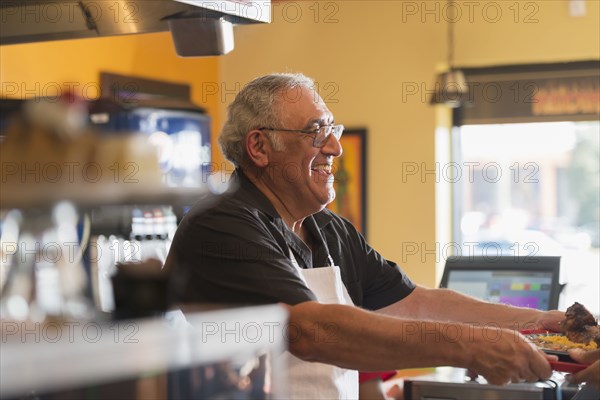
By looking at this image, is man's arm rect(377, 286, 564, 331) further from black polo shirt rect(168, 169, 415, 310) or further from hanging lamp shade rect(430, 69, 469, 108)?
hanging lamp shade rect(430, 69, 469, 108)

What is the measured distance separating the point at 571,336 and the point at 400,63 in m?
3.73

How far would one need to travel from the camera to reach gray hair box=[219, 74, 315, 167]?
2162 millimetres

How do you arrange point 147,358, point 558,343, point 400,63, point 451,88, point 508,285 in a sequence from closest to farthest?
point 147,358 → point 558,343 → point 508,285 → point 451,88 → point 400,63

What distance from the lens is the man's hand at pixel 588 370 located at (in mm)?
1661

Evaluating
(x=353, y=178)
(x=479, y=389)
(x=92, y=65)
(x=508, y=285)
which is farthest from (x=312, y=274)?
(x=353, y=178)

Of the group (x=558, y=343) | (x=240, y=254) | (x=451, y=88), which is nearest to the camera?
(x=240, y=254)

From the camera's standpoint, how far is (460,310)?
2350mm

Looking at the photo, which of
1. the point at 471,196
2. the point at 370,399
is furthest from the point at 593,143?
the point at 370,399

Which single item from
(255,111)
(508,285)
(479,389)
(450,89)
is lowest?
(479,389)

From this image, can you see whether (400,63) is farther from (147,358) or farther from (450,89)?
(147,358)

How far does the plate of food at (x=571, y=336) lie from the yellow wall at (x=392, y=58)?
3401 millimetres

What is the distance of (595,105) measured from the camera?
5.36 metres

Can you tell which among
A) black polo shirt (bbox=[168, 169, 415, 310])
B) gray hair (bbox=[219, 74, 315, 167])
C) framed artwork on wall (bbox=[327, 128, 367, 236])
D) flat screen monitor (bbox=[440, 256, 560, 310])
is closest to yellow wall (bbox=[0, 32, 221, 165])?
framed artwork on wall (bbox=[327, 128, 367, 236])

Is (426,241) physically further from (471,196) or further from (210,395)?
(210,395)
